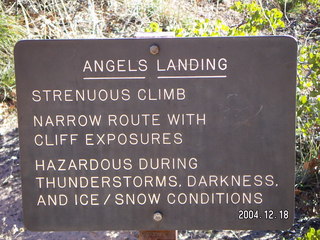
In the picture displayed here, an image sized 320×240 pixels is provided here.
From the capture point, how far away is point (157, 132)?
207 cm

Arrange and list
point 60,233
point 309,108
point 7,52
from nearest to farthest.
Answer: point 309,108
point 60,233
point 7,52

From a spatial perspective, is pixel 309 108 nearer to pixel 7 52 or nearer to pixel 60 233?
pixel 60 233

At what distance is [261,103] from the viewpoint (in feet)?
6.72

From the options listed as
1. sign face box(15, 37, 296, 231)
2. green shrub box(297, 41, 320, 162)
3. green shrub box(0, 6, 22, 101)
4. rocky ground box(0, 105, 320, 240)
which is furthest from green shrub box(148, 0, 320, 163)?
green shrub box(0, 6, 22, 101)

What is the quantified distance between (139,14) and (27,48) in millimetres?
3156

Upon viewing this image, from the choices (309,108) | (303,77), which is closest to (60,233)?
(309,108)

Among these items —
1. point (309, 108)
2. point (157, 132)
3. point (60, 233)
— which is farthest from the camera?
point (60, 233)

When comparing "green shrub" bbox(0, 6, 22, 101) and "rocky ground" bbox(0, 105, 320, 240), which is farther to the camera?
"green shrub" bbox(0, 6, 22, 101)

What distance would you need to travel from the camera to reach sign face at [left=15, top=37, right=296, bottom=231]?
2.03m

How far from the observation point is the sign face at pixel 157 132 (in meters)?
2.03

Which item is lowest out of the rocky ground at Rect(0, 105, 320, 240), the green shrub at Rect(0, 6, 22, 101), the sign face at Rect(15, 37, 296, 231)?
the rocky ground at Rect(0, 105, 320, 240)

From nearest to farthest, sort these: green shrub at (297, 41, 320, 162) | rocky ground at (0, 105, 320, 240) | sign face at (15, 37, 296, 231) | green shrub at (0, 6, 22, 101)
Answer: sign face at (15, 37, 296, 231)
green shrub at (297, 41, 320, 162)
rocky ground at (0, 105, 320, 240)
green shrub at (0, 6, 22, 101)

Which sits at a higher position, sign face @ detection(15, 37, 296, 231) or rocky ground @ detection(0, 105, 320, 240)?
sign face @ detection(15, 37, 296, 231)
